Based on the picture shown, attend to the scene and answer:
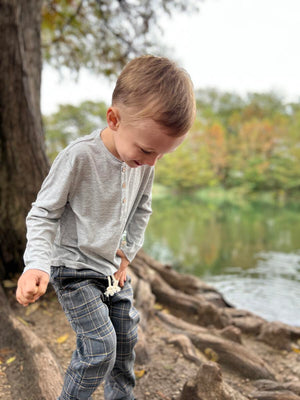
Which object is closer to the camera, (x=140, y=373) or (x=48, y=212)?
(x=48, y=212)

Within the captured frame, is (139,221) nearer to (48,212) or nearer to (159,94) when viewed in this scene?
(48,212)

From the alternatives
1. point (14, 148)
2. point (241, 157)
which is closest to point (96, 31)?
point (14, 148)

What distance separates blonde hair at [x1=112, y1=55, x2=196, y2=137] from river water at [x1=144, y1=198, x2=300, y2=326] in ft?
14.4

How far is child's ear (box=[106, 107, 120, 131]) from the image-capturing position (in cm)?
145

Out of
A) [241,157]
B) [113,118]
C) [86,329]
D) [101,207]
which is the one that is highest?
[113,118]

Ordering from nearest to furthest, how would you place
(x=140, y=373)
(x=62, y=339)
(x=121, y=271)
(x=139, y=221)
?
(x=121, y=271) < (x=139, y=221) < (x=140, y=373) < (x=62, y=339)

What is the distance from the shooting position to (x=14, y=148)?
3008 millimetres

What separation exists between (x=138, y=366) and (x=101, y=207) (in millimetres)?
1384

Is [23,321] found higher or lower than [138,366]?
higher

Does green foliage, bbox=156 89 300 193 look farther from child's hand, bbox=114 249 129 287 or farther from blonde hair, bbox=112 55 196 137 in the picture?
blonde hair, bbox=112 55 196 137

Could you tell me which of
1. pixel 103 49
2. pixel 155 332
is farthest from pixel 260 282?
pixel 103 49

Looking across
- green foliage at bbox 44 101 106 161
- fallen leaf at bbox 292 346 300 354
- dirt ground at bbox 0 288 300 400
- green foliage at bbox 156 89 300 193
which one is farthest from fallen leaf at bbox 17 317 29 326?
green foliage at bbox 44 101 106 161

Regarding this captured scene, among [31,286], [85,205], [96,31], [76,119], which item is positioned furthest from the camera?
[76,119]

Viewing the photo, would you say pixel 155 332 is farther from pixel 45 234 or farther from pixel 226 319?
pixel 45 234
